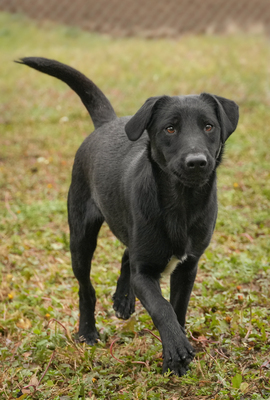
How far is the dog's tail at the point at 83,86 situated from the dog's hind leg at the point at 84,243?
632 millimetres

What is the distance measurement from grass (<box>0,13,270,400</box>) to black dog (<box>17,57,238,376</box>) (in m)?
0.35

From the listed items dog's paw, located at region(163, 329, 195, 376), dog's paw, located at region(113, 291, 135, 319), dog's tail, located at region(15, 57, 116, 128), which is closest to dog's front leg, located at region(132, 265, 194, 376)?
dog's paw, located at region(163, 329, 195, 376)

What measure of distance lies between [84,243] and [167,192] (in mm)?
997

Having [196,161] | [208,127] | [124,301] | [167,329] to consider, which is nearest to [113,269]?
[124,301]

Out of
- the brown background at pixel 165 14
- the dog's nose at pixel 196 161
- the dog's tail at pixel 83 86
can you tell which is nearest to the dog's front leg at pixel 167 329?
the dog's nose at pixel 196 161

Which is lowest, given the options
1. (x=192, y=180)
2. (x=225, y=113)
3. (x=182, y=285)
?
(x=182, y=285)

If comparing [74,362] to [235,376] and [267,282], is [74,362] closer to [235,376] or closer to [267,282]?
[235,376]

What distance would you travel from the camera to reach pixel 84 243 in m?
3.82

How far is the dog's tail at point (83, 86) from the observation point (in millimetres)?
3815

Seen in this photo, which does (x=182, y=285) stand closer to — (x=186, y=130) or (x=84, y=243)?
(x=84, y=243)

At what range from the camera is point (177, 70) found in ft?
37.1

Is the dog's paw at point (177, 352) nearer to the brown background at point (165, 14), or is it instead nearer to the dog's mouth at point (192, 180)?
the dog's mouth at point (192, 180)

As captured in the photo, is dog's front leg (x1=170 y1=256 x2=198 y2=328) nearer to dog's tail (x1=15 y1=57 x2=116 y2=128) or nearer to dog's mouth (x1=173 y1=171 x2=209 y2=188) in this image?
dog's mouth (x1=173 y1=171 x2=209 y2=188)

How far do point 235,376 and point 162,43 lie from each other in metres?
10.9
